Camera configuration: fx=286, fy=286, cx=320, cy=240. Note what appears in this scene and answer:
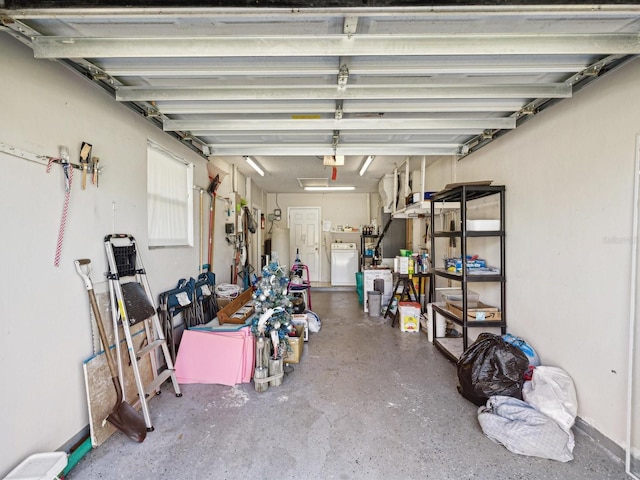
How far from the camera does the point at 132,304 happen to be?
2.05 m

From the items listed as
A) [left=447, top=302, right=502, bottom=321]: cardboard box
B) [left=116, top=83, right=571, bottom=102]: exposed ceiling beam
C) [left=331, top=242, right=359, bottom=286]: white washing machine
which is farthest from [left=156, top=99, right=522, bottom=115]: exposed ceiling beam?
[left=331, top=242, right=359, bottom=286]: white washing machine

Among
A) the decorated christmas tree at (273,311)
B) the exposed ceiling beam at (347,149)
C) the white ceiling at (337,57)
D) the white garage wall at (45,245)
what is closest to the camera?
the white ceiling at (337,57)

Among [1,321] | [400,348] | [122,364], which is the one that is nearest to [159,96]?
[1,321]

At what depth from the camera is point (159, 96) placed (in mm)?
1963

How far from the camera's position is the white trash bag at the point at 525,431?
5.38 feet

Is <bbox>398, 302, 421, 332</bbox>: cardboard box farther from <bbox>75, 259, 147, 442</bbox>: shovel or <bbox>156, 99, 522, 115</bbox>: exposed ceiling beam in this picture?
<bbox>75, 259, 147, 442</bbox>: shovel

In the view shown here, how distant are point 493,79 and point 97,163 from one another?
8.70 ft

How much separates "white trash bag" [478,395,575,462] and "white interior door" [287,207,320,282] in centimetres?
599

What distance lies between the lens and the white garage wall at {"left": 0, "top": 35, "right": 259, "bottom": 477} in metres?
1.39

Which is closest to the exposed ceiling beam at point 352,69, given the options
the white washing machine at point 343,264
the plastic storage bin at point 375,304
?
the plastic storage bin at point 375,304

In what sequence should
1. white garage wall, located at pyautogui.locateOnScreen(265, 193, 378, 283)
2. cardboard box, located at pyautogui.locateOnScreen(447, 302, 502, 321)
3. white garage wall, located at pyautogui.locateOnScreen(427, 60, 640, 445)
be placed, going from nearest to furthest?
white garage wall, located at pyautogui.locateOnScreen(427, 60, 640, 445)
cardboard box, located at pyautogui.locateOnScreen(447, 302, 502, 321)
white garage wall, located at pyautogui.locateOnScreen(265, 193, 378, 283)

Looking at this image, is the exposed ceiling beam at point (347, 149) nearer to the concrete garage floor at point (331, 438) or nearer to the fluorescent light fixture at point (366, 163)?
the fluorescent light fixture at point (366, 163)

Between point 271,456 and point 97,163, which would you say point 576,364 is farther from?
point 97,163

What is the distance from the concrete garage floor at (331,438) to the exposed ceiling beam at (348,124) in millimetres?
2228
